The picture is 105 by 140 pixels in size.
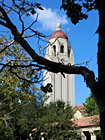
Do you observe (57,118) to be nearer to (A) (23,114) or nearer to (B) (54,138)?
(B) (54,138)

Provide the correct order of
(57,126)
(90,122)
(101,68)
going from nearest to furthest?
(101,68)
(90,122)
(57,126)

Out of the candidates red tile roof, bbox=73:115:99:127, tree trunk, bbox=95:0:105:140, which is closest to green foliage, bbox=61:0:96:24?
tree trunk, bbox=95:0:105:140

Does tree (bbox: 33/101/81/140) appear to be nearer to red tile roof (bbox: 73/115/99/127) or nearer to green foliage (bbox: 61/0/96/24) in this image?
red tile roof (bbox: 73/115/99/127)

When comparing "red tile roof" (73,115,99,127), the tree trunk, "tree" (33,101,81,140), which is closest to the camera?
the tree trunk

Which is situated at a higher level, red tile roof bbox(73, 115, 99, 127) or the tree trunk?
red tile roof bbox(73, 115, 99, 127)

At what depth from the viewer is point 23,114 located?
1249 inches

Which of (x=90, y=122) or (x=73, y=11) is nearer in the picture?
(x=73, y=11)

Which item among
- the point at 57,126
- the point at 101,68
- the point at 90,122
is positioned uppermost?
the point at 90,122

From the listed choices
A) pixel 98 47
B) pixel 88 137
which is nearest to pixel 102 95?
pixel 98 47

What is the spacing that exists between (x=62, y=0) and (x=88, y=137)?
102 ft

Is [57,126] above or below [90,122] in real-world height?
below

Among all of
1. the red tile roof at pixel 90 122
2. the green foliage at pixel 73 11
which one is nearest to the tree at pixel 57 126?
the red tile roof at pixel 90 122

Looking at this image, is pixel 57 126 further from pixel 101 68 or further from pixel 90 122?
pixel 101 68

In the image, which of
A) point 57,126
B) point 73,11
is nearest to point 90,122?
point 57,126
